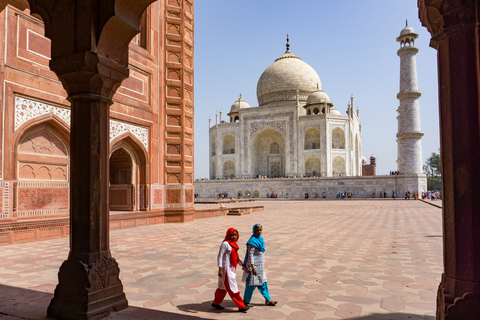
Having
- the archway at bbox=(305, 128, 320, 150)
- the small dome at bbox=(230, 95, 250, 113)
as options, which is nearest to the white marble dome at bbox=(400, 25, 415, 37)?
the archway at bbox=(305, 128, 320, 150)

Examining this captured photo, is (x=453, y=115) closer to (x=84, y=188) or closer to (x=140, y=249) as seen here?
(x=84, y=188)

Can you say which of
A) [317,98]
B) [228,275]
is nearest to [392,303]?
[228,275]

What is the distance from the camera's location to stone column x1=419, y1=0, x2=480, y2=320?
222 centimetres

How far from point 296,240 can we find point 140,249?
3046 mm

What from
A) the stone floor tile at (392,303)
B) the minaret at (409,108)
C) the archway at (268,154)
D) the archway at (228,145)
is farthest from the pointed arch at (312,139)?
the stone floor tile at (392,303)

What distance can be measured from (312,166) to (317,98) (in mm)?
7383

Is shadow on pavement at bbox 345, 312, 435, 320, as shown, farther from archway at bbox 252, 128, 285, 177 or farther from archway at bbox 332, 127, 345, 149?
archway at bbox 252, 128, 285, 177

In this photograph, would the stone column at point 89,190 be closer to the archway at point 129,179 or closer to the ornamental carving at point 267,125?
the archway at point 129,179

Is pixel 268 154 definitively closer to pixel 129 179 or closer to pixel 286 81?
pixel 286 81

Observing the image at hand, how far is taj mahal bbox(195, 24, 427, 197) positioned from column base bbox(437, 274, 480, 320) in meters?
29.1

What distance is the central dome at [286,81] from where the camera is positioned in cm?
4219

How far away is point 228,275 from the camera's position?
327 cm

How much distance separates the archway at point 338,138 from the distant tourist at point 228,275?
120 feet

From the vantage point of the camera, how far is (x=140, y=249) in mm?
6312
